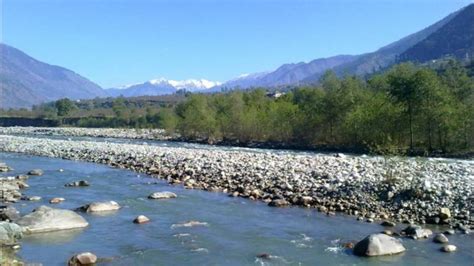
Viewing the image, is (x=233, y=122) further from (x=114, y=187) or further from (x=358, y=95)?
(x=114, y=187)

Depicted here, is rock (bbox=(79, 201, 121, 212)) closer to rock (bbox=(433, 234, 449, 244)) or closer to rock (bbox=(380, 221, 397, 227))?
rock (bbox=(380, 221, 397, 227))

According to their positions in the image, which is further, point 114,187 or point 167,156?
point 167,156

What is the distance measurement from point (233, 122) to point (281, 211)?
54.3 meters

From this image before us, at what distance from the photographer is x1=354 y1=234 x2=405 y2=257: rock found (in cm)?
1383

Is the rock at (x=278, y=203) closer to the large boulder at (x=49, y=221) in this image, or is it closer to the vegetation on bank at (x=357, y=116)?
the vegetation on bank at (x=357, y=116)

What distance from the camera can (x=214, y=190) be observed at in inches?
973

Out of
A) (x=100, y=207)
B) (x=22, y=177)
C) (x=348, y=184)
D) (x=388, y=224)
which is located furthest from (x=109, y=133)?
(x=388, y=224)

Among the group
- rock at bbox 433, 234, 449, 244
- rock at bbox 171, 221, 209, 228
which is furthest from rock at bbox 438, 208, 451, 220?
rock at bbox 171, 221, 209, 228

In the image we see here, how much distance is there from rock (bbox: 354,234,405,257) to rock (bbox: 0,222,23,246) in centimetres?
1015

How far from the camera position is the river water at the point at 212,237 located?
13.6 metres

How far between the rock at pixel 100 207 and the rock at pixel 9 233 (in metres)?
4.35

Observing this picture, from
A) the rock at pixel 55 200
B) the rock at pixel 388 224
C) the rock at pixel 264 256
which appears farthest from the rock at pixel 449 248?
the rock at pixel 55 200

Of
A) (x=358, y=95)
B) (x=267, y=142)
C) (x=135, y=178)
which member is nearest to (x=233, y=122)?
(x=267, y=142)

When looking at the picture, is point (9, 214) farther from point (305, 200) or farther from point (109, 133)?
point (109, 133)
